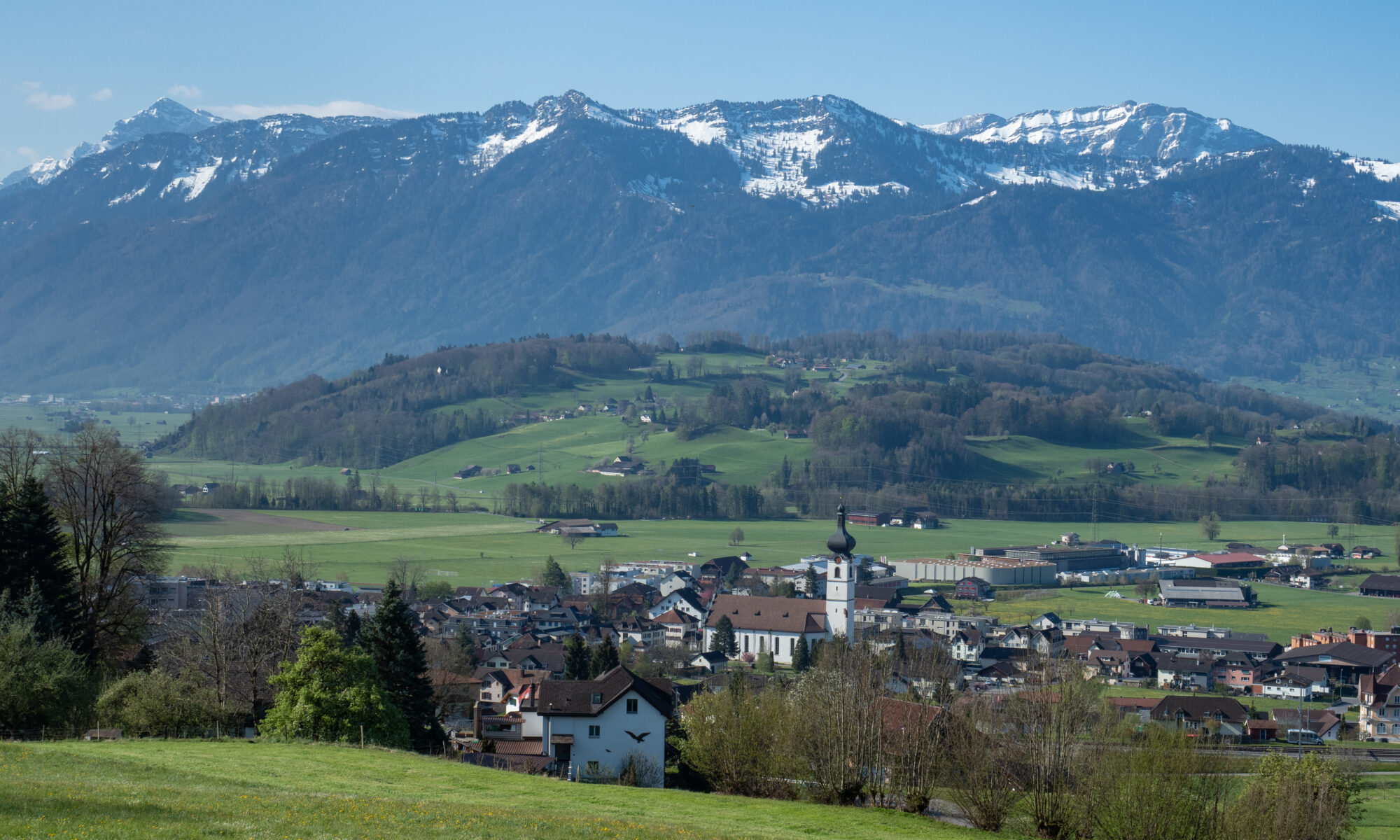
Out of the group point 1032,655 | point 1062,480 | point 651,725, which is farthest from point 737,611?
point 1062,480

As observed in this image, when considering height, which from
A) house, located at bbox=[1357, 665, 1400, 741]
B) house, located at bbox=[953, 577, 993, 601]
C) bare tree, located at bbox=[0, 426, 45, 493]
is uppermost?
bare tree, located at bbox=[0, 426, 45, 493]

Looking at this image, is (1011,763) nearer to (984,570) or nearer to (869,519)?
(984,570)

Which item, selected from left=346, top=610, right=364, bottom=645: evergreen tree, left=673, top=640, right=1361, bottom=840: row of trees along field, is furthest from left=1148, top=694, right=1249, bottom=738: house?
left=346, top=610, right=364, bottom=645: evergreen tree

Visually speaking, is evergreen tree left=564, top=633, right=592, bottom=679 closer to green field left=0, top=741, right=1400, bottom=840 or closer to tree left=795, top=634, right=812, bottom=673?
tree left=795, top=634, right=812, bottom=673

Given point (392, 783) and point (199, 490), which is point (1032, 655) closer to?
point (392, 783)

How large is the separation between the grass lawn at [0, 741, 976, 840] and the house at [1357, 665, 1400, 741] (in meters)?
46.3

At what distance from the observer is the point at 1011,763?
31.2 meters

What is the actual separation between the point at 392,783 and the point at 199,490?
138316 mm

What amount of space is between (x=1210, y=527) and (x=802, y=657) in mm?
91571

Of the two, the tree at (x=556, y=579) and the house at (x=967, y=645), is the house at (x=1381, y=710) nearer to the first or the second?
the house at (x=967, y=645)

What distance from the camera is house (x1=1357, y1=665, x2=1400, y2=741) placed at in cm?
6712

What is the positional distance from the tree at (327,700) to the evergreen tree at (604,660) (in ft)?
77.2

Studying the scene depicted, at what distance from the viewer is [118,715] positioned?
1384 inches

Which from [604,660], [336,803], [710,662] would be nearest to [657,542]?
[710,662]
